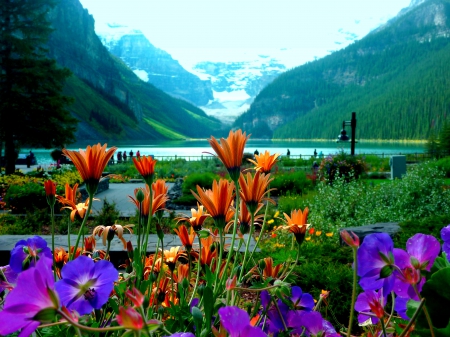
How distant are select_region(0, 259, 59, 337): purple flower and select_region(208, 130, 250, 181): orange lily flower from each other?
0.58 m

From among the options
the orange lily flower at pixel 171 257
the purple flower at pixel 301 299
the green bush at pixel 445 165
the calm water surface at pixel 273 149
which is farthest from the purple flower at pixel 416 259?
the calm water surface at pixel 273 149

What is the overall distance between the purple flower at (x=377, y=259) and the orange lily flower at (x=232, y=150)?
0.42 metres

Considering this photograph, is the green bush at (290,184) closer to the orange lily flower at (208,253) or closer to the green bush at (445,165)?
the green bush at (445,165)

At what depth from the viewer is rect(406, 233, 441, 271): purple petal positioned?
61 centimetres

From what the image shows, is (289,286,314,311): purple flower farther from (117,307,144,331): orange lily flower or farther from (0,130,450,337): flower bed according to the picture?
(117,307,144,331): orange lily flower

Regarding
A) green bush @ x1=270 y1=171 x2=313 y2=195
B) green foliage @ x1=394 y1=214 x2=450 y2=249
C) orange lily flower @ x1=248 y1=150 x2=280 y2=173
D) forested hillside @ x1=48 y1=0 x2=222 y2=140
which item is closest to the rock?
green foliage @ x1=394 y1=214 x2=450 y2=249

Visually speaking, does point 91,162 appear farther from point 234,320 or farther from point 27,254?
point 234,320

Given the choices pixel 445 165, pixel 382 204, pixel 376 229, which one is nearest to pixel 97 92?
pixel 445 165

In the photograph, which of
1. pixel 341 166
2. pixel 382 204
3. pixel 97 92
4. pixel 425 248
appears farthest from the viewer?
pixel 97 92

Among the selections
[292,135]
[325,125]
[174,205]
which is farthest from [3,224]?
[292,135]

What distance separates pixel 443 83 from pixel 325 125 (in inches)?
1712

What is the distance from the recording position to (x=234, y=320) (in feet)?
1.67

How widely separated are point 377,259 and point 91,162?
69 cm

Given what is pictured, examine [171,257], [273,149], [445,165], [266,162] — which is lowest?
[273,149]
